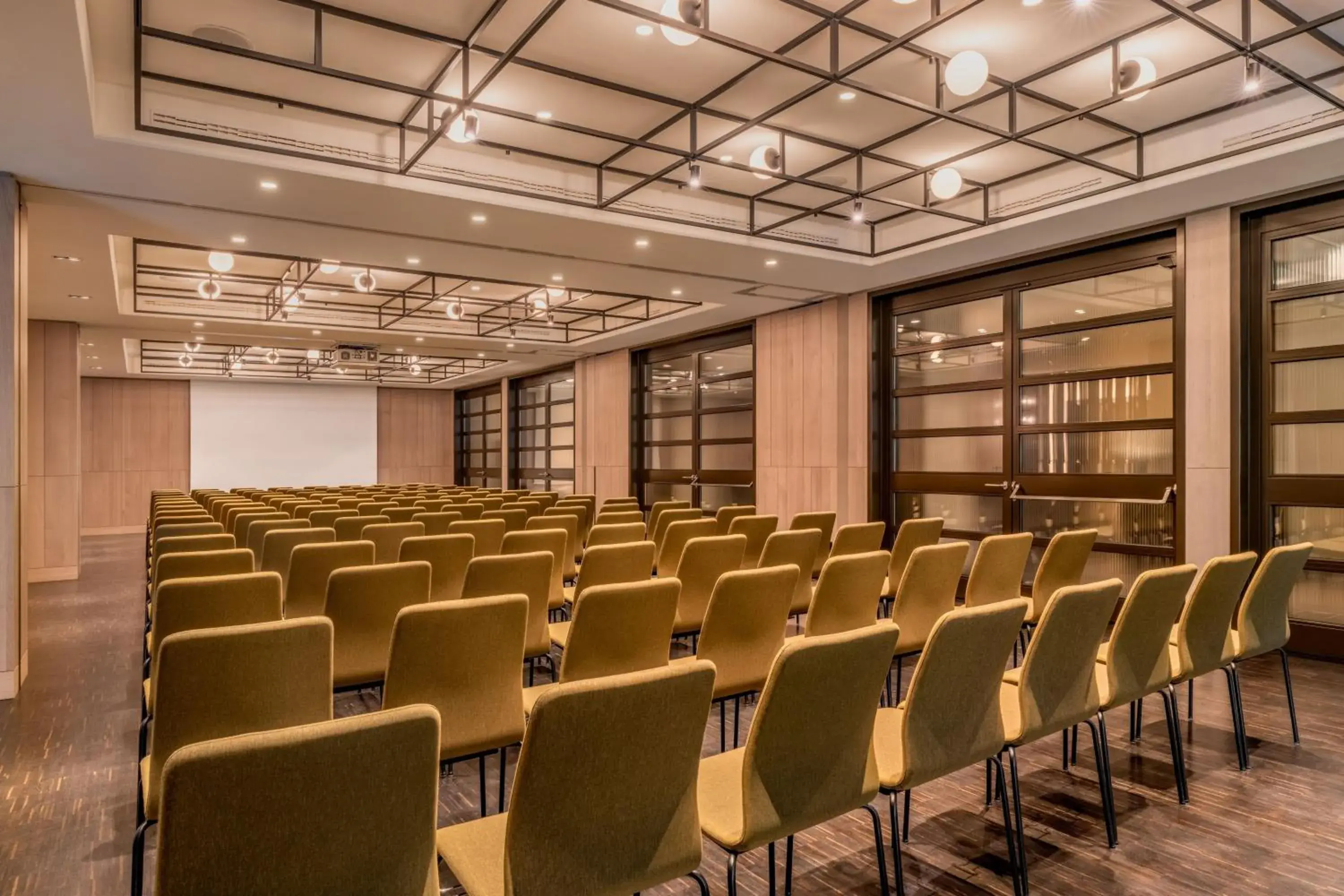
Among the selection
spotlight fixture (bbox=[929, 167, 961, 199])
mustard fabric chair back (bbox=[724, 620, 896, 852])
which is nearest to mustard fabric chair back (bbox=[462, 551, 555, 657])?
mustard fabric chair back (bbox=[724, 620, 896, 852])

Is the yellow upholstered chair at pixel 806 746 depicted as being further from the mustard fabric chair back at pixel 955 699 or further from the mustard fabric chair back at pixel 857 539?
the mustard fabric chair back at pixel 857 539

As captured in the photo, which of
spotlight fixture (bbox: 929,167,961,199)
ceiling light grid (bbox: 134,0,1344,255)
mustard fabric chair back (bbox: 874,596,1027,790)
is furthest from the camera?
spotlight fixture (bbox: 929,167,961,199)

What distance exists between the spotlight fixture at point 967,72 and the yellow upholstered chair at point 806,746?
276 cm

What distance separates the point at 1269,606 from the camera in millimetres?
3924

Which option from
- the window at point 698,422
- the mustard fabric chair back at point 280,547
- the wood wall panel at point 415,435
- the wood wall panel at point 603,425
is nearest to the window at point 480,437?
the wood wall panel at point 415,435

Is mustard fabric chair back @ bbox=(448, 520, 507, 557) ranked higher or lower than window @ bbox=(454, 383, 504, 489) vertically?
lower

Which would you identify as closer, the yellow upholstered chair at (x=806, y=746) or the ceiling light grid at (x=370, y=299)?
the yellow upholstered chair at (x=806, y=746)

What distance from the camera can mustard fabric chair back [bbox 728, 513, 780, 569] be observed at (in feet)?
19.9

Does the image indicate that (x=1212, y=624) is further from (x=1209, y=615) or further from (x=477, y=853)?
(x=477, y=853)

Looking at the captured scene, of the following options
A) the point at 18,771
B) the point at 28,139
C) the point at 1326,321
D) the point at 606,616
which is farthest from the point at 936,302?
the point at 18,771

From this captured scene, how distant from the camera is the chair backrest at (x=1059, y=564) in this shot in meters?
4.62

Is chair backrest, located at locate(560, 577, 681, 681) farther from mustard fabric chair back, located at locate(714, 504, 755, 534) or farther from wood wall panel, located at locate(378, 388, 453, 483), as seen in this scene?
wood wall panel, located at locate(378, 388, 453, 483)

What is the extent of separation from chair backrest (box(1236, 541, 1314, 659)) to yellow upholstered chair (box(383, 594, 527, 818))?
342 cm

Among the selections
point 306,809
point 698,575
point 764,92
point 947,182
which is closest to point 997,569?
point 698,575
